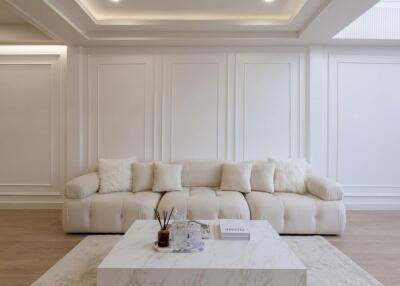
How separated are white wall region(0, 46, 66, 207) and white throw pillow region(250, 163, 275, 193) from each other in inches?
121

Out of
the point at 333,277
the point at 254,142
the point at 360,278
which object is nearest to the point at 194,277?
the point at 333,277

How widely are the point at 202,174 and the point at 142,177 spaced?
85 centimetres

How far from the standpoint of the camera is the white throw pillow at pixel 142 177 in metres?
4.09

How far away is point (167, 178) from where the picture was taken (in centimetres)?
406

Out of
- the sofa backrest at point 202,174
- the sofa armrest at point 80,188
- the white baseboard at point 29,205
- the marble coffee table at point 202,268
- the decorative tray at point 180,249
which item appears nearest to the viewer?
the marble coffee table at point 202,268

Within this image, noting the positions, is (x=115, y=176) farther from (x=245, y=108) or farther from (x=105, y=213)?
(x=245, y=108)

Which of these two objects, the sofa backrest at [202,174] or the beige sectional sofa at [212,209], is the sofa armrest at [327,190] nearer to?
the beige sectional sofa at [212,209]

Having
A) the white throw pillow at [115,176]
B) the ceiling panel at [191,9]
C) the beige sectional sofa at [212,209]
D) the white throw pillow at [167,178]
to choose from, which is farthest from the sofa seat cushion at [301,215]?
the ceiling panel at [191,9]

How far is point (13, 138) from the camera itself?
491 centimetres

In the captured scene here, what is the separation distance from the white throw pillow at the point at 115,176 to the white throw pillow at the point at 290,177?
80.3 inches

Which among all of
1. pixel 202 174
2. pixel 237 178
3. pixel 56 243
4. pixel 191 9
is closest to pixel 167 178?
pixel 202 174

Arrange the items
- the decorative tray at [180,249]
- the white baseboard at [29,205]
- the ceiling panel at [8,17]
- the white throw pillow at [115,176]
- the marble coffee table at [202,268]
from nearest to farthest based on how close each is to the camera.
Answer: the marble coffee table at [202,268] < the decorative tray at [180,249] < the white throw pillow at [115,176] < the ceiling panel at [8,17] < the white baseboard at [29,205]

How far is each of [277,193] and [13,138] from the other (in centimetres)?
425

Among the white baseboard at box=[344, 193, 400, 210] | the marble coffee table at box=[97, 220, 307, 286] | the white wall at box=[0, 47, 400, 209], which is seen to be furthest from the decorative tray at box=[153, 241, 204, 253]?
the white baseboard at box=[344, 193, 400, 210]
